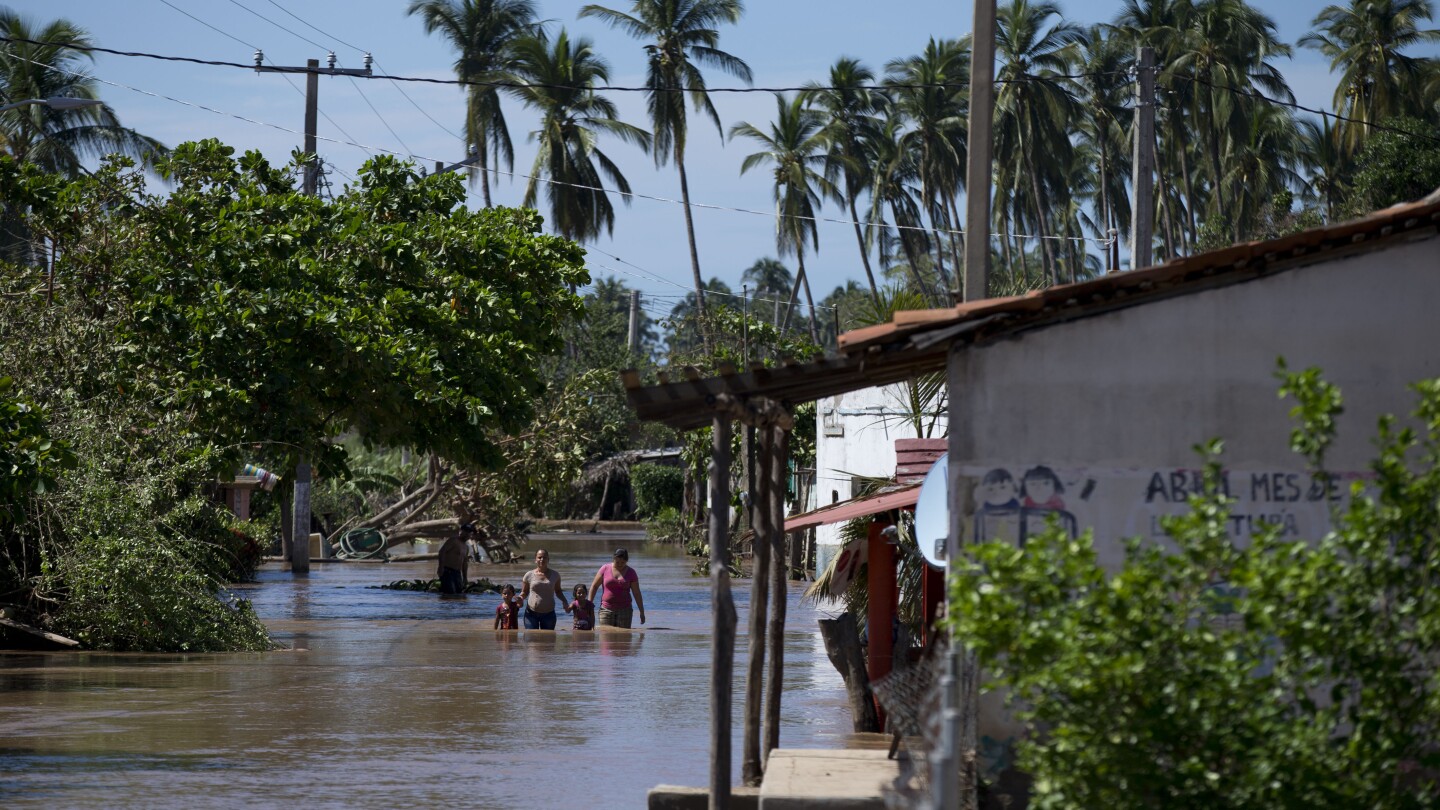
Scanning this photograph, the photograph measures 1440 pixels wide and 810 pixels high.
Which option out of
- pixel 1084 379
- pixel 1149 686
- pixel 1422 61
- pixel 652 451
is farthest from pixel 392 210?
pixel 652 451

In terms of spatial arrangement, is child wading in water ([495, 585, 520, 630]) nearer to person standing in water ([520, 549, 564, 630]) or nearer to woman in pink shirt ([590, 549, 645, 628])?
person standing in water ([520, 549, 564, 630])

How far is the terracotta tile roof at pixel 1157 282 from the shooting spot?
7.82 m

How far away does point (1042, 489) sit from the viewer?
8.05 m

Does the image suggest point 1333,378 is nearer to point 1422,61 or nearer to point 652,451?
point 1422,61

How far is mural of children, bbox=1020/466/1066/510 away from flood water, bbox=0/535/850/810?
12.0ft

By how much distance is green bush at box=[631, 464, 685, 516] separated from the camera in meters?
62.3

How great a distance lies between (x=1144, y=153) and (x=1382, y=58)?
36144mm

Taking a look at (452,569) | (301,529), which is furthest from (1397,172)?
(301,529)

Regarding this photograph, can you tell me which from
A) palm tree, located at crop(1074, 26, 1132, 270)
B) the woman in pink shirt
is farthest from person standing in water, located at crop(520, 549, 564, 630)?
palm tree, located at crop(1074, 26, 1132, 270)

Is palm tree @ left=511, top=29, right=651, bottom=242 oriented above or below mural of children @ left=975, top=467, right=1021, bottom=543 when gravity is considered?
above

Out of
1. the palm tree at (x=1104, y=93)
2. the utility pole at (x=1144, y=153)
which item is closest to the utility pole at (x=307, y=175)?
the utility pole at (x=1144, y=153)

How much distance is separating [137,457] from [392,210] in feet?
29.3

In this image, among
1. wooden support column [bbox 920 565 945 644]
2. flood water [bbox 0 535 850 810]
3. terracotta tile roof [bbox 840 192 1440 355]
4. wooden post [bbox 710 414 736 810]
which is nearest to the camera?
terracotta tile roof [bbox 840 192 1440 355]

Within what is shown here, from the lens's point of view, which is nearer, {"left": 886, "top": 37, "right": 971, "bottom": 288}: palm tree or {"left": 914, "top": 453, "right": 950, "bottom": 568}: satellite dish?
{"left": 914, "top": 453, "right": 950, "bottom": 568}: satellite dish
